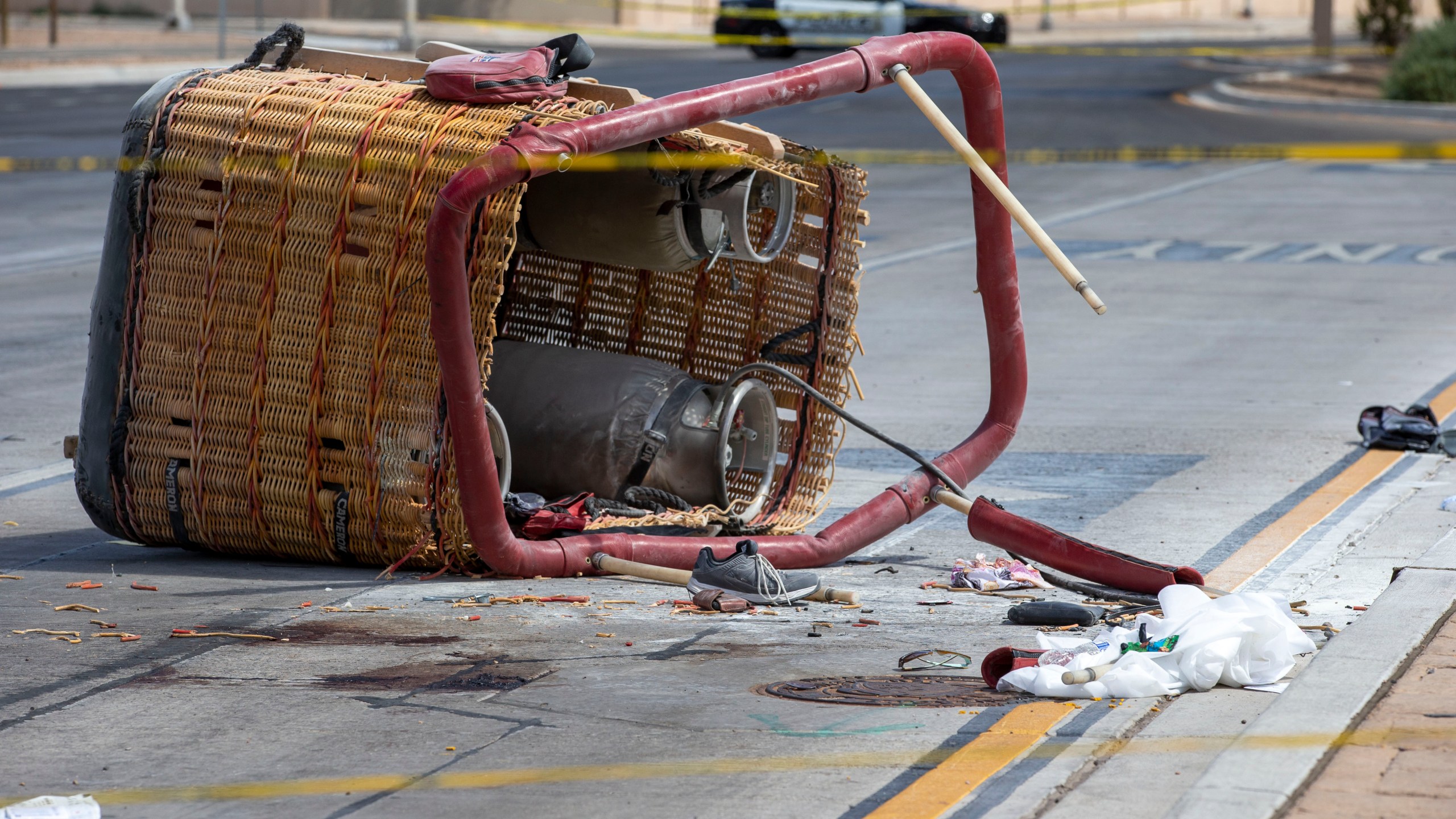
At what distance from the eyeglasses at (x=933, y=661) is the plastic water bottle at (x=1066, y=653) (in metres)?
0.24

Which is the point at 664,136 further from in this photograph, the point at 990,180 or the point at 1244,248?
the point at 1244,248

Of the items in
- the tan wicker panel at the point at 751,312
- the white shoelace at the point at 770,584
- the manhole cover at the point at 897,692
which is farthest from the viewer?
the tan wicker panel at the point at 751,312

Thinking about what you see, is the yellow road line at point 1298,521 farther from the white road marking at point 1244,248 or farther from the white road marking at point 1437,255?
the white road marking at point 1437,255

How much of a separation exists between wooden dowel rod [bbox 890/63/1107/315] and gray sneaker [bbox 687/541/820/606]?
51.0 inches

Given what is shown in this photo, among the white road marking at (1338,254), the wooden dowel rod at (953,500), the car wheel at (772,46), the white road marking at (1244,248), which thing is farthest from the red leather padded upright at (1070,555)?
the car wheel at (772,46)

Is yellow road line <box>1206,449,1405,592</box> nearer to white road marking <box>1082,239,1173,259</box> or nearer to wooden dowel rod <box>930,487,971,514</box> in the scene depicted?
wooden dowel rod <box>930,487,971,514</box>

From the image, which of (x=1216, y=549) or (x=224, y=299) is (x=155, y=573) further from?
(x=1216, y=549)

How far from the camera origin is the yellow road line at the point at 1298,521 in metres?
6.30

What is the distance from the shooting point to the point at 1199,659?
4934mm

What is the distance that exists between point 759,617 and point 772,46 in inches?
1423

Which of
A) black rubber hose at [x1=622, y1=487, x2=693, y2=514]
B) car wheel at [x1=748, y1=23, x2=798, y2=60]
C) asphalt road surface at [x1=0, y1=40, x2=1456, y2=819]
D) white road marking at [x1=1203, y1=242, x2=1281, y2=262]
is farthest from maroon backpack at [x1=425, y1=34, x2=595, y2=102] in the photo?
car wheel at [x1=748, y1=23, x2=798, y2=60]

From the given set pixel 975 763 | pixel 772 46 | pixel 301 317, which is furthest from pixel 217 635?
pixel 772 46

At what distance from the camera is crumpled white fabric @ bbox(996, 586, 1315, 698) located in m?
4.88

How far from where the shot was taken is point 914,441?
349 inches
